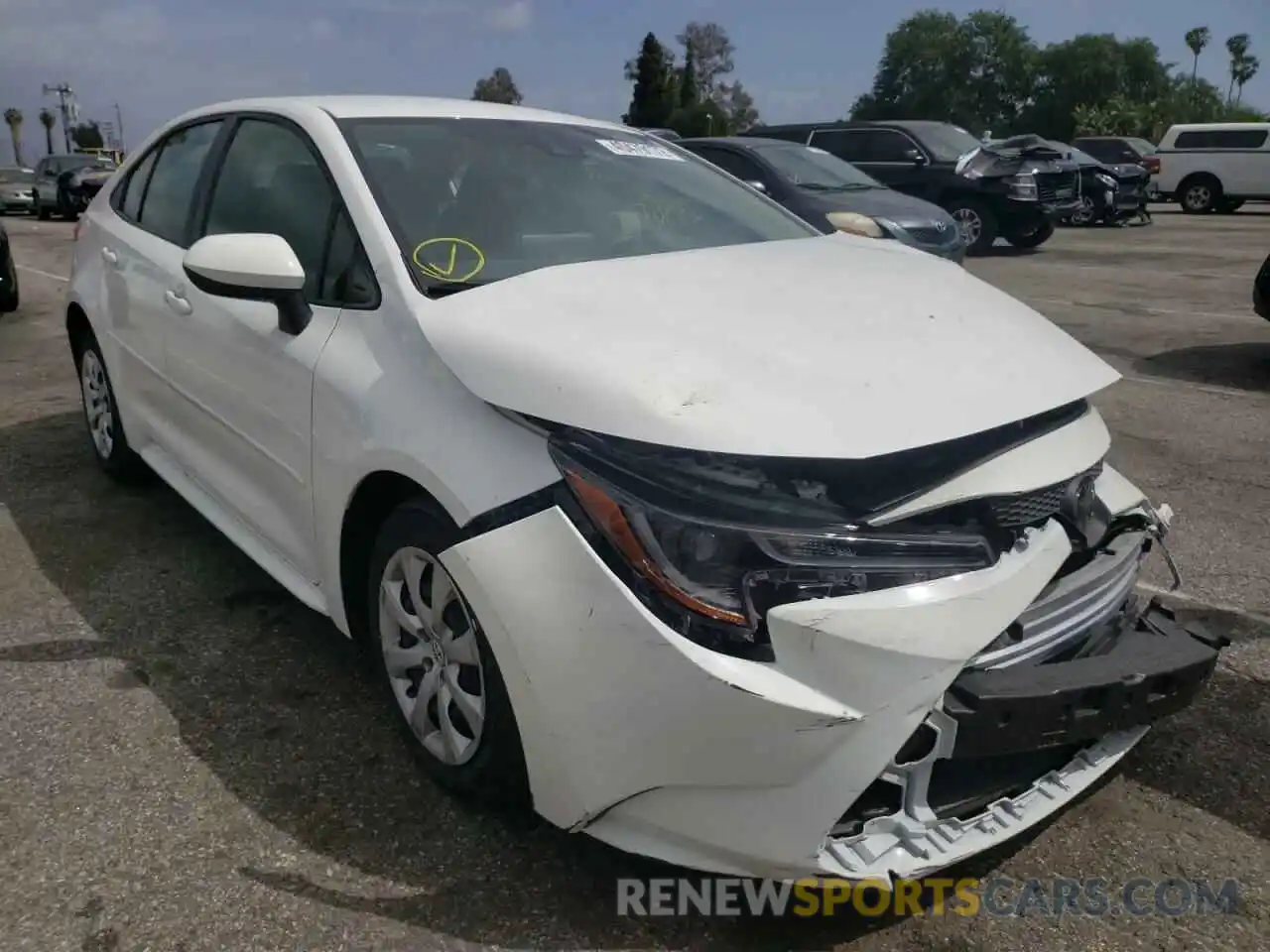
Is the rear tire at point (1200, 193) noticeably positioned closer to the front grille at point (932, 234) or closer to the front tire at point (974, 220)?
the front tire at point (974, 220)

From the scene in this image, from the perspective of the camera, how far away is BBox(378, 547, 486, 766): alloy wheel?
7.41 feet

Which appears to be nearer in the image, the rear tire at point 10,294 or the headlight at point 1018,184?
the rear tire at point 10,294

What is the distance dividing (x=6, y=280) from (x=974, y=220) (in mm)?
11657

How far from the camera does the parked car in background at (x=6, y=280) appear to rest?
9.33 meters

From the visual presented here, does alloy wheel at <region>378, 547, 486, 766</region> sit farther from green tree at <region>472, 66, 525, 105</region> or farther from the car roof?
green tree at <region>472, 66, 525, 105</region>

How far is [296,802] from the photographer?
8.19 feet

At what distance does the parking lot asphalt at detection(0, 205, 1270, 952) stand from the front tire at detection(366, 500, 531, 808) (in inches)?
6.6

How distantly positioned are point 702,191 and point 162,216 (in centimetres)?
196

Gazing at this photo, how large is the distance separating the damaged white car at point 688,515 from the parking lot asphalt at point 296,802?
231mm

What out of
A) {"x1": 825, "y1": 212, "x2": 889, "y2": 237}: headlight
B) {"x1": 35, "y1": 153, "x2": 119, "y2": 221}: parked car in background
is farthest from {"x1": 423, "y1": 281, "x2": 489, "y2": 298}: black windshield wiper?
{"x1": 35, "y1": 153, "x2": 119, "y2": 221}: parked car in background

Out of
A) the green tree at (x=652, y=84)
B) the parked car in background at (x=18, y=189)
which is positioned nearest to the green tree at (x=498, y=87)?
the green tree at (x=652, y=84)

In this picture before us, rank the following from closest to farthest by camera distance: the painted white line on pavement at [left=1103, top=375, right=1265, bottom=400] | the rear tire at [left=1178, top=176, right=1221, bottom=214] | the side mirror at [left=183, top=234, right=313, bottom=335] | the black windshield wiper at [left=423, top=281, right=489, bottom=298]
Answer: the black windshield wiper at [left=423, top=281, right=489, bottom=298] → the side mirror at [left=183, top=234, right=313, bottom=335] → the painted white line on pavement at [left=1103, top=375, right=1265, bottom=400] → the rear tire at [left=1178, top=176, right=1221, bottom=214]

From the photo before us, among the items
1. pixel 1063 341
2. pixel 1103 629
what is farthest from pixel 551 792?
pixel 1063 341

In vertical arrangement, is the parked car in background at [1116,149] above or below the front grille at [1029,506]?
above
